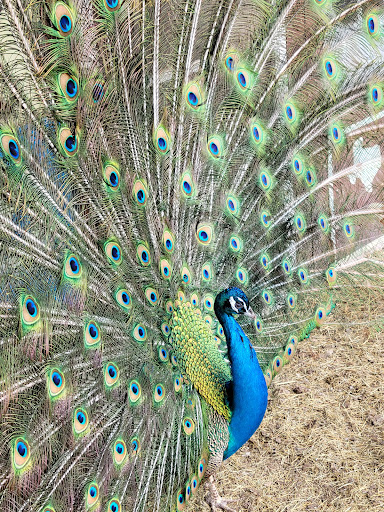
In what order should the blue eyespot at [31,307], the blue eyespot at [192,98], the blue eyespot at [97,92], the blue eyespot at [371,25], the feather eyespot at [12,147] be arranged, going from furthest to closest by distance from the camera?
the blue eyespot at [371,25]
the blue eyespot at [192,98]
the blue eyespot at [97,92]
the blue eyespot at [31,307]
the feather eyespot at [12,147]

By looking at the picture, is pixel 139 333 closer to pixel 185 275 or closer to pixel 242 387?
pixel 185 275

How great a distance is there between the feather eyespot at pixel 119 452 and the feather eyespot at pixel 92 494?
0.38 ft

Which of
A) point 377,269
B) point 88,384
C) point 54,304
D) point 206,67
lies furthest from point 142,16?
point 377,269

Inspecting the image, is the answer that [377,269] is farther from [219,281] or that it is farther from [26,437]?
[26,437]

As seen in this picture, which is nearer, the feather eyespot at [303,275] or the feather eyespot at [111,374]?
the feather eyespot at [111,374]

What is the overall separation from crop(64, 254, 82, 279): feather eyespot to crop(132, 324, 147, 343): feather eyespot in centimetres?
36

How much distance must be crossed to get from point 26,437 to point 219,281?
1.17 m

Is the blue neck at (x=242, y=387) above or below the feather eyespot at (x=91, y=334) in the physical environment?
below

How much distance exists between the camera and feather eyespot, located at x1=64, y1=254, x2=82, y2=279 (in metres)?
1.99

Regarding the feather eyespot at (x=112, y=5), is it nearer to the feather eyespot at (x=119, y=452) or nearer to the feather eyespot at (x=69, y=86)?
the feather eyespot at (x=69, y=86)

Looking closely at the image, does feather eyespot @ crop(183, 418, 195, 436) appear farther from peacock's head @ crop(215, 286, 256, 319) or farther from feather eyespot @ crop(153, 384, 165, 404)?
peacock's head @ crop(215, 286, 256, 319)

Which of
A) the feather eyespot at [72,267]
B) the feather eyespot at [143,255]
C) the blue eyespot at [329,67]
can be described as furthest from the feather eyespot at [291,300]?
the feather eyespot at [72,267]

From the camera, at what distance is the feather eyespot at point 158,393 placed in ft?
7.20

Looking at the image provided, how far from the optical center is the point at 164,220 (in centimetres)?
236
